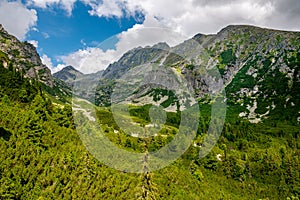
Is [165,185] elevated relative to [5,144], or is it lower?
lower

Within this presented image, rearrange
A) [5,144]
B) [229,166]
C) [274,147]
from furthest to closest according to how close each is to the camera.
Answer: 1. [274,147]
2. [229,166]
3. [5,144]

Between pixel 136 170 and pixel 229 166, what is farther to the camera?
pixel 229 166

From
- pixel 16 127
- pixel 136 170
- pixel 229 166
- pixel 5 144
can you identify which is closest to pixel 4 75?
pixel 16 127

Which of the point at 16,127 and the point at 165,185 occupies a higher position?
the point at 16,127

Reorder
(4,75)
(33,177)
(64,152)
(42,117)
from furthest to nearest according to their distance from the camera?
(4,75) < (42,117) < (64,152) < (33,177)

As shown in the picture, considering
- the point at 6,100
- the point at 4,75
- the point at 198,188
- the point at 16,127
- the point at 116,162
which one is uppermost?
the point at 4,75

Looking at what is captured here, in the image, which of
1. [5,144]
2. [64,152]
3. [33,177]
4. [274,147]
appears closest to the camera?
[33,177]

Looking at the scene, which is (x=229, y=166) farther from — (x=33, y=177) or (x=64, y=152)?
(x=33, y=177)

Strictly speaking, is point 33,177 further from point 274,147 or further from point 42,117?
point 274,147

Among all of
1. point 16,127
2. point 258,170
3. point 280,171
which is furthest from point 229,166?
point 16,127
